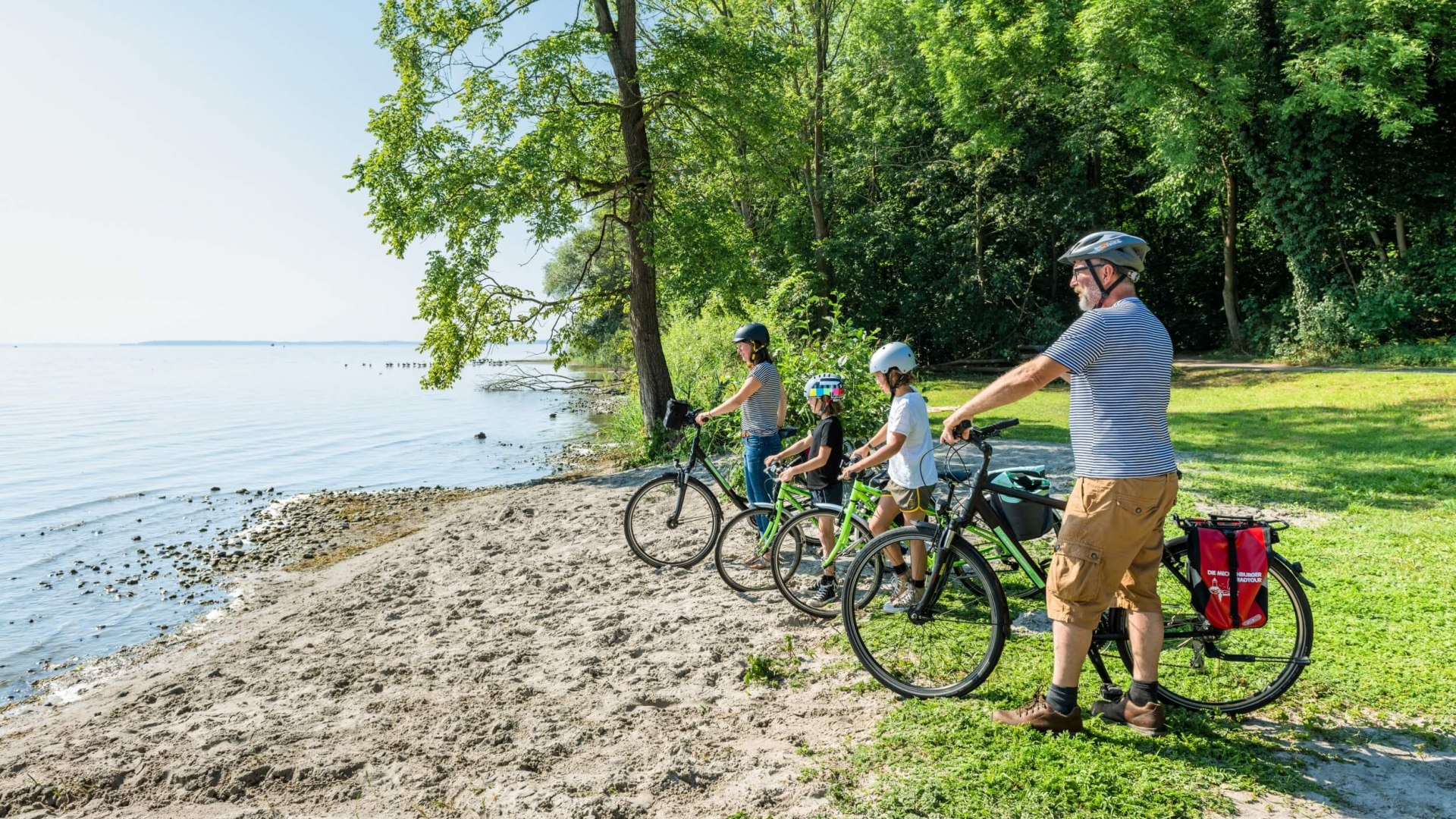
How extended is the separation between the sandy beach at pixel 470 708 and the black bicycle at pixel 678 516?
22cm

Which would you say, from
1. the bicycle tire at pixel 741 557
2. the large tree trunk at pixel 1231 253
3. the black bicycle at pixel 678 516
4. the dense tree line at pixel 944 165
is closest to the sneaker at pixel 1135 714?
the bicycle tire at pixel 741 557

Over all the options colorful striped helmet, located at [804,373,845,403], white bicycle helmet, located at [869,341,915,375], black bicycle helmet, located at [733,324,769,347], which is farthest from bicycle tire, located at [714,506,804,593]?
white bicycle helmet, located at [869,341,915,375]

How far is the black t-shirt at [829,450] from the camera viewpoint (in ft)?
19.3

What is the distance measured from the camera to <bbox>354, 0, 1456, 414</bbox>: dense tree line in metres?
14.1

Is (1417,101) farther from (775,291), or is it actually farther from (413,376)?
(413,376)

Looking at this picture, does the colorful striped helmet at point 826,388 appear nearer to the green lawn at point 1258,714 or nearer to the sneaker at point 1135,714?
the green lawn at point 1258,714

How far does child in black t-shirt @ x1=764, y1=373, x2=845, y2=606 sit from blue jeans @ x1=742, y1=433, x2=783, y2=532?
0.85 metres

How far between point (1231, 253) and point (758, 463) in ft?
81.7

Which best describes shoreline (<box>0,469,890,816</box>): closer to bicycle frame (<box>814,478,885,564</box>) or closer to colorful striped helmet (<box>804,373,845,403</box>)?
bicycle frame (<box>814,478,885,564</box>)

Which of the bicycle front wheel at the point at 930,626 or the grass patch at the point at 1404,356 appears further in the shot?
the grass patch at the point at 1404,356

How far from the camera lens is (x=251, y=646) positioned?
7.28m

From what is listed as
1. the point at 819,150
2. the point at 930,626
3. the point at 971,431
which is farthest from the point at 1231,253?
the point at 971,431

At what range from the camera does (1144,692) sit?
386 centimetres

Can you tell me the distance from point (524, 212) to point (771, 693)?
11334 mm
